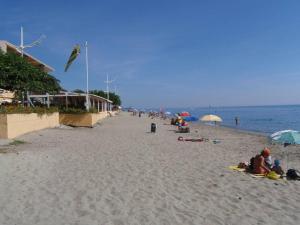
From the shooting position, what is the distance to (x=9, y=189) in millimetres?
7715

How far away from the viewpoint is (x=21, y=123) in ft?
59.9

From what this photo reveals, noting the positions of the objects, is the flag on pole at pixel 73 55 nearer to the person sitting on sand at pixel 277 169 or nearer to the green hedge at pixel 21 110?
the green hedge at pixel 21 110

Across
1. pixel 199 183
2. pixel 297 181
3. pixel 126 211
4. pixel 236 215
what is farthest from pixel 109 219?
pixel 297 181

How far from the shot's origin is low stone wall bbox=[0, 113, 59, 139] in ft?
53.0

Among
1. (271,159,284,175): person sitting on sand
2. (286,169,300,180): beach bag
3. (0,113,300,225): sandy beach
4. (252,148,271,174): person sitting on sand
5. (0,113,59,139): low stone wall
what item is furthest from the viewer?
(0,113,59,139): low stone wall

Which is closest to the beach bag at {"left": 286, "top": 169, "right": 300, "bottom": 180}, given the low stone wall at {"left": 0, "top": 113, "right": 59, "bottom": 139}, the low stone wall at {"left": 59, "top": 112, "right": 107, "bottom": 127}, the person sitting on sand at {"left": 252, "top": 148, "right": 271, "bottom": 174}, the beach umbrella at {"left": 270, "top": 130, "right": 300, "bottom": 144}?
the person sitting on sand at {"left": 252, "top": 148, "right": 271, "bottom": 174}

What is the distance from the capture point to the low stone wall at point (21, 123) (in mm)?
16141

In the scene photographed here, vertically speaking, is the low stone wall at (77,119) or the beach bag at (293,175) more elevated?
the low stone wall at (77,119)

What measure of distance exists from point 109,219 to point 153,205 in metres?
1.17

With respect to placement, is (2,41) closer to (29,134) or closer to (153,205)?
(29,134)

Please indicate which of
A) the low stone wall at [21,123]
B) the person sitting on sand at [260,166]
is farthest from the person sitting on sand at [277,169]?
the low stone wall at [21,123]

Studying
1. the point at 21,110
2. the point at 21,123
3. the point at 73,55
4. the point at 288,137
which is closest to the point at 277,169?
the point at 288,137

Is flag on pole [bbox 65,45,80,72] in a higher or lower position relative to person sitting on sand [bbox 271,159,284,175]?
higher

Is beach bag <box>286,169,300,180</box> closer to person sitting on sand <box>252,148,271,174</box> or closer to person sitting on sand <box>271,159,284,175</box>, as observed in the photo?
person sitting on sand <box>271,159,284,175</box>
